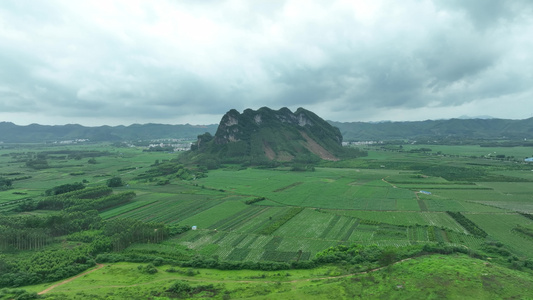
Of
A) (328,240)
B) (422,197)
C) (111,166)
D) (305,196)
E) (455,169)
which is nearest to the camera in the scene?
(328,240)

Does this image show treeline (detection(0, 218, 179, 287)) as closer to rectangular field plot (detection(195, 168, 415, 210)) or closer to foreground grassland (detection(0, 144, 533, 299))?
foreground grassland (detection(0, 144, 533, 299))

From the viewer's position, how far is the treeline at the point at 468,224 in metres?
53.9

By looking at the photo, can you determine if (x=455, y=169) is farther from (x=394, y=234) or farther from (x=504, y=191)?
(x=394, y=234)

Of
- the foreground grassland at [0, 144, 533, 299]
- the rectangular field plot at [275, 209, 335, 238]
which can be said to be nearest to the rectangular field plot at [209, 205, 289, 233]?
the foreground grassland at [0, 144, 533, 299]

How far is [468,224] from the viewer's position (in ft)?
192

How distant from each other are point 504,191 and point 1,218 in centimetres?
14293

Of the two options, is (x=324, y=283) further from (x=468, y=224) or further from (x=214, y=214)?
(x=468, y=224)

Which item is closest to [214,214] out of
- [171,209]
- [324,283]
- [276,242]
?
[171,209]

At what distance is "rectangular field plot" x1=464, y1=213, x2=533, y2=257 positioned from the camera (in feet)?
156

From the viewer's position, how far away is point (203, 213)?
73812mm

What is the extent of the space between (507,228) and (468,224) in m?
7.05

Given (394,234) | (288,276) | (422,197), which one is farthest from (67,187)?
(422,197)

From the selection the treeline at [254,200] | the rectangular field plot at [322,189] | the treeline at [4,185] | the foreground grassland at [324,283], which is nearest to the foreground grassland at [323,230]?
the foreground grassland at [324,283]

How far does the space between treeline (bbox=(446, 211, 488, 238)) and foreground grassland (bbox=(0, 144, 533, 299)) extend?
36cm
